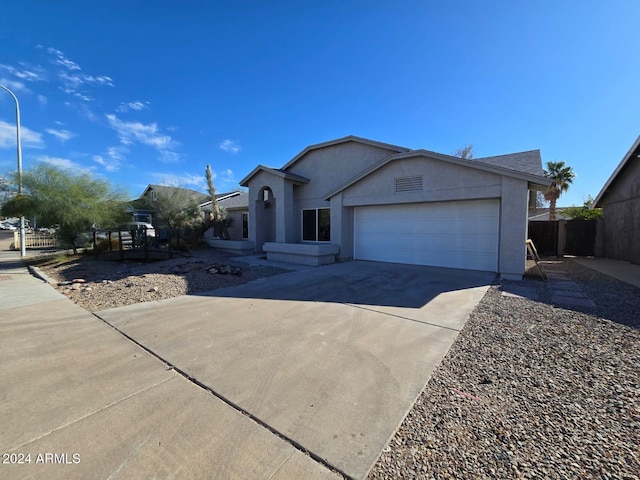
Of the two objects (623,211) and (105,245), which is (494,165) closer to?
(623,211)

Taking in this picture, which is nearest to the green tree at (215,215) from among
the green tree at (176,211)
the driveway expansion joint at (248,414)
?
the green tree at (176,211)

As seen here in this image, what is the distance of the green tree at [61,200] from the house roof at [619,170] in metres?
22.4

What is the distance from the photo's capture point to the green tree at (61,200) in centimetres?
1137

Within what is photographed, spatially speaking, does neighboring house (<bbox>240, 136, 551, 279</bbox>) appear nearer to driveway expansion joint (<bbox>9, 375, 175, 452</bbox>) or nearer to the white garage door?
the white garage door

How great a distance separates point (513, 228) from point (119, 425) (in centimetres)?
958

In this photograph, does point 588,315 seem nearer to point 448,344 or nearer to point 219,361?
point 448,344

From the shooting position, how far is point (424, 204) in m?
10.1

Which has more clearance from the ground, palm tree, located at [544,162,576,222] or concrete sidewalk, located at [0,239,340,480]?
palm tree, located at [544,162,576,222]

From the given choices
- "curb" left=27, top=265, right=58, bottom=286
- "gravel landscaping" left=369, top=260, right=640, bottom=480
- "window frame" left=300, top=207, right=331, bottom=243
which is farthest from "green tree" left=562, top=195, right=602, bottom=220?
"curb" left=27, top=265, right=58, bottom=286

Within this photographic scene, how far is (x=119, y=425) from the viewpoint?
7.52 ft

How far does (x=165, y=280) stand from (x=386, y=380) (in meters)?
6.96

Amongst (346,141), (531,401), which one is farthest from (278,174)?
(531,401)

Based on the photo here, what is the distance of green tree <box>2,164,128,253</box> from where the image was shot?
1137 centimetres

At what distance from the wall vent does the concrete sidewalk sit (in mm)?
9175
